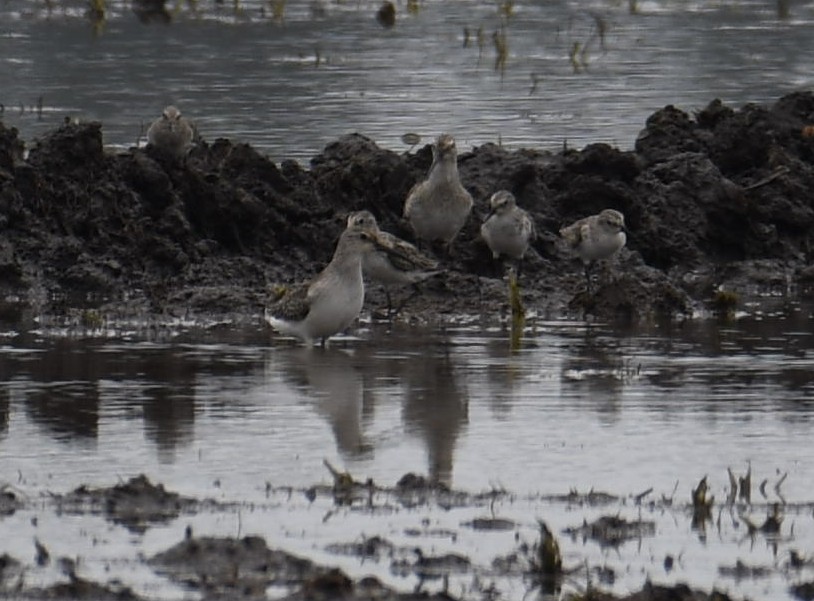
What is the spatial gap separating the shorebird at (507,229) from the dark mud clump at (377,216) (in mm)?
274

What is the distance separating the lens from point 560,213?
772 inches

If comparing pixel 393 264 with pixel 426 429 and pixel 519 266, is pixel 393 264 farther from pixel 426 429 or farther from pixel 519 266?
pixel 426 429

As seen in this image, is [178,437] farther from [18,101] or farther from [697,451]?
[18,101]

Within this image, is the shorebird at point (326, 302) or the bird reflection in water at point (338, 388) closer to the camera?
the bird reflection in water at point (338, 388)

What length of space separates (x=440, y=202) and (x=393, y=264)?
1.54 m

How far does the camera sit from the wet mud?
8938 millimetres

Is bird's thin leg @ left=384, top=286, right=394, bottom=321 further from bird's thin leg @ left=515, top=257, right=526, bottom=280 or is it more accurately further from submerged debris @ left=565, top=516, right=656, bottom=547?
submerged debris @ left=565, top=516, right=656, bottom=547

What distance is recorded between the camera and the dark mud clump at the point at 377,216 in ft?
56.5

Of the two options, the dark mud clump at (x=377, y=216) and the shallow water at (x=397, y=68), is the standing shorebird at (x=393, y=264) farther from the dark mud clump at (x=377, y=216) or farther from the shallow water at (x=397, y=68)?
the shallow water at (x=397, y=68)

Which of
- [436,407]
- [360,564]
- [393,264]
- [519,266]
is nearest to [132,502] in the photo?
[360,564]

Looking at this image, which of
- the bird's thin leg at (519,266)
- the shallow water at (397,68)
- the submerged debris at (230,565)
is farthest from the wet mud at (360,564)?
the shallow water at (397,68)

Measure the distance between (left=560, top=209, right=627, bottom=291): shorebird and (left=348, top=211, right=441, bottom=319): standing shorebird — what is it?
125 centimetres

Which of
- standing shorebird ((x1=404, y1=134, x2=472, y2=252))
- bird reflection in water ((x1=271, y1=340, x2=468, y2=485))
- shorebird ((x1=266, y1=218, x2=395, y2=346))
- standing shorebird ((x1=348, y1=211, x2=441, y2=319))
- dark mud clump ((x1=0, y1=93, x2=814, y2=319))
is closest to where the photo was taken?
bird reflection in water ((x1=271, y1=340, x2=468, y2=485))

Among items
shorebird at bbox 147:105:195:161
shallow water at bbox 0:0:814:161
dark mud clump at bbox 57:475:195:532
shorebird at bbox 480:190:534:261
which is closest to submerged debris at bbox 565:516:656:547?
dark mud clump at bbox 57:475:195:532
